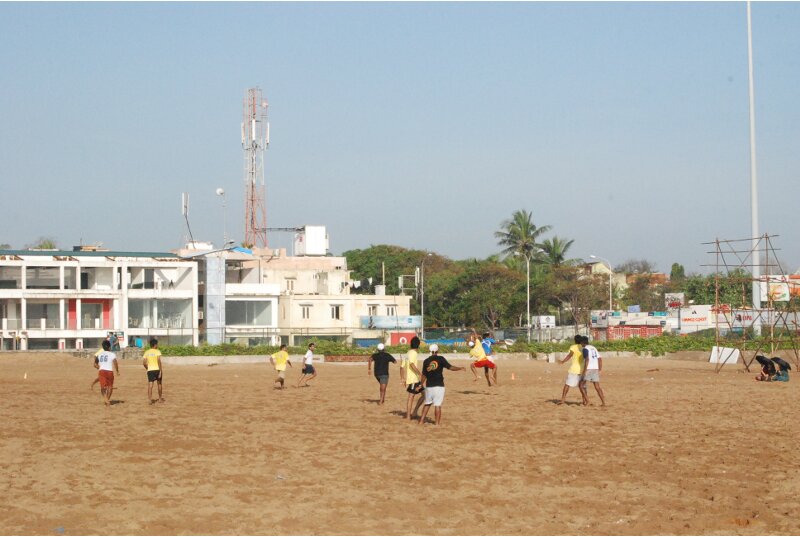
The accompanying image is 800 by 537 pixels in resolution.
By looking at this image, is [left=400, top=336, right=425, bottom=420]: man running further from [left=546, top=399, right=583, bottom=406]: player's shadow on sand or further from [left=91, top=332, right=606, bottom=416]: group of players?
[left=546, top=399, right=583, bottom=406]: player's shadow on sand

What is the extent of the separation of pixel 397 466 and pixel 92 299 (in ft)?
161

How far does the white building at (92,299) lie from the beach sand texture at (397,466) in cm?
3533

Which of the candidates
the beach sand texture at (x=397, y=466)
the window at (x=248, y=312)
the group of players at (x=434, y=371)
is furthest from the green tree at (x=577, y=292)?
the beach sand texture at (x=397, y=466)

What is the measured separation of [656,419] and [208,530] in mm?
11589

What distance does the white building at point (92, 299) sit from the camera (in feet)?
191

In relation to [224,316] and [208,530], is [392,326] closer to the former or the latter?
[224,316]

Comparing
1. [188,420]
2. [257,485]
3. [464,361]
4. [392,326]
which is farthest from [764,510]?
[392,326]

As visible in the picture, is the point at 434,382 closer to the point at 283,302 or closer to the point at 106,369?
the point at 106,369

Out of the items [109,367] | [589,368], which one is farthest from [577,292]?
[109,367]

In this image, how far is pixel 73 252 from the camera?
62.4 meters

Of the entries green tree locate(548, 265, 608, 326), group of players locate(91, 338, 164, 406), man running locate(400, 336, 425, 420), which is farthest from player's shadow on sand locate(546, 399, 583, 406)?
green tree locate(548, 265, 608, 326)

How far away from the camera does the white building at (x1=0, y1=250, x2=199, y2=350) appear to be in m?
58.1

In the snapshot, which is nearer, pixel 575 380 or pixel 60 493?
pixel 60 493

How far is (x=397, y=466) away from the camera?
45.2 ft
